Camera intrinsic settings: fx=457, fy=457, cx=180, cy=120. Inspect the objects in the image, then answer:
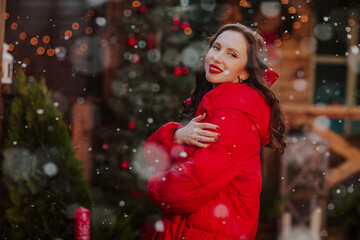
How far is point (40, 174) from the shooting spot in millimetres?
3789

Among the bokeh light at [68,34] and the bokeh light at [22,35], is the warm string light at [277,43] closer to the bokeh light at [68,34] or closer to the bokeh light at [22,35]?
the bokeh light at [68,34]

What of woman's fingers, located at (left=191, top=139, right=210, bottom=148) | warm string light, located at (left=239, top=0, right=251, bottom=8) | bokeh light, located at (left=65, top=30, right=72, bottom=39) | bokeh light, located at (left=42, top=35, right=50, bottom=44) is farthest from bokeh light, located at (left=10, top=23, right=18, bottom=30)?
woman's fingers, located at (left=191, top=139, right=210, bottom=148)

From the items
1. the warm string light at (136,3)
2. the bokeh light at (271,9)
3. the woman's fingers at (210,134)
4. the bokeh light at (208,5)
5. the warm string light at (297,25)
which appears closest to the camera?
the woman's fingers at (210,134)

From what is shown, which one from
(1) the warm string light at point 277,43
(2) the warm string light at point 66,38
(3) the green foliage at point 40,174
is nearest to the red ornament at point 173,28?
(2) the warm string light at point 66,38

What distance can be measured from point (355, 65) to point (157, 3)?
388 cm

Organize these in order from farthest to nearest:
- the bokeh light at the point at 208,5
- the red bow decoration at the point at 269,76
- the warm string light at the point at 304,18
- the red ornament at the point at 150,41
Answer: the warm string light at the point at 304,18, the bokeh light at the point at 208,5, the red ornament at the point at 150,41, the red bow decoration at the point at 269,76

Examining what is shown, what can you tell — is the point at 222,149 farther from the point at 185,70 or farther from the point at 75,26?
the point at 75,26

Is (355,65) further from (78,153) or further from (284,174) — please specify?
(78,153)

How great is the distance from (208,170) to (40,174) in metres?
2.33

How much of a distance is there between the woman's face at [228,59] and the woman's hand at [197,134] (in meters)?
0.24

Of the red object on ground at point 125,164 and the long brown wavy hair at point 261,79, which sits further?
the red object on ground at point 125,164

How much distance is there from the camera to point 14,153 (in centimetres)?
389

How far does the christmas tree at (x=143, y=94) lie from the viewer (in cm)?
519

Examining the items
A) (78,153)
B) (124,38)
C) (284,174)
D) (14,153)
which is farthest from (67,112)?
(284,174)
